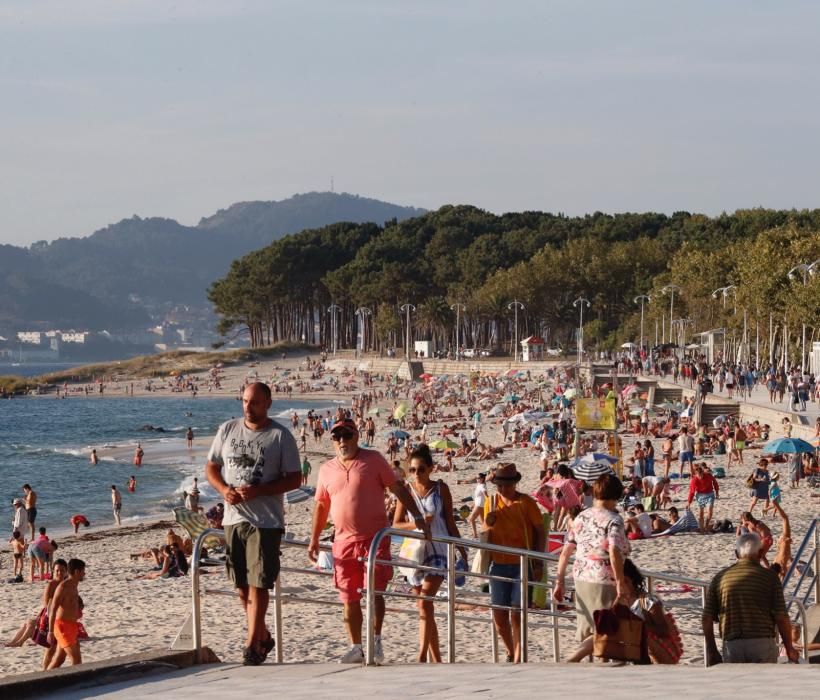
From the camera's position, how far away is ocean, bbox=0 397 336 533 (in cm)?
3288

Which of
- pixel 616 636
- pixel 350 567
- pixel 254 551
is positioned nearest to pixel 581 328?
pixel 350 567

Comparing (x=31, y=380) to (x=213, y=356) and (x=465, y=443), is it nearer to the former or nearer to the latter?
(x=213, y=356)

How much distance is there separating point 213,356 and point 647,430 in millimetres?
73360

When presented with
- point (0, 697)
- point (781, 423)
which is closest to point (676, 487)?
point (781, 423)

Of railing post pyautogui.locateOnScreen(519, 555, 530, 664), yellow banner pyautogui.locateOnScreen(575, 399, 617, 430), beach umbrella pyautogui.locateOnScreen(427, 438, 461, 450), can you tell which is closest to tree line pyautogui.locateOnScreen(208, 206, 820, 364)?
beach umbrella pyautogui.locateOnScreen(427, 438, 461, 450)

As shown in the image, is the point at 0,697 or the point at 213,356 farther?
the point at 213,356

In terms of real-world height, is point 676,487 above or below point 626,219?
below

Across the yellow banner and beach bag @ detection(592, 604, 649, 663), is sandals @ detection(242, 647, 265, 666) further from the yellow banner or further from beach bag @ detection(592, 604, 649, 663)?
the yellow banner

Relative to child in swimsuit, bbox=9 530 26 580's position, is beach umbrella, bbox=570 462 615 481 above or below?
above

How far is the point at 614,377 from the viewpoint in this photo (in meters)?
56.8

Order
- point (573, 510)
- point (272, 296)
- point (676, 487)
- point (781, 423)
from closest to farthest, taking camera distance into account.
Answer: point (573, 510), point (676, 487), point (781, 423), point (272, 296)

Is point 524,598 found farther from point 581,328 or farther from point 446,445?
point 581,328

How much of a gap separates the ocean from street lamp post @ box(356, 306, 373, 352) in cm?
2171

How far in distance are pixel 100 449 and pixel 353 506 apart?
47.4m
